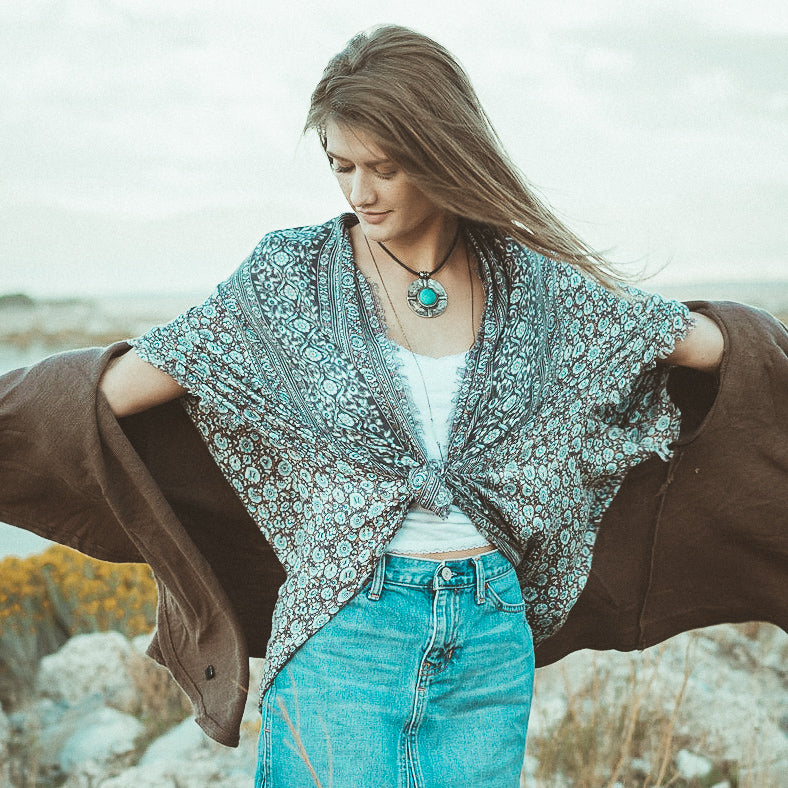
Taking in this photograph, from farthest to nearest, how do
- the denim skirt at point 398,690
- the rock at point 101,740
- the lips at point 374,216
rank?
1. the rock at point 101,740
2. the lips at point 374,216
3. the denim skirt at point 398,690

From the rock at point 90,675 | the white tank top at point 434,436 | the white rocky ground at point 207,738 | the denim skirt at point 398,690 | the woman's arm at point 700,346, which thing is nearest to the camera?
the denim skirt at point 398,690

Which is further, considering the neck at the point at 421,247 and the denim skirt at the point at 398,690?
the neck at the point at 421,247

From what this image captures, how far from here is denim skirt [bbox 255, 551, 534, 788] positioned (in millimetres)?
2287

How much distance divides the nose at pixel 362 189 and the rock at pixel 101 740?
9.44 feet

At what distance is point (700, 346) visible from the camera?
2830 mm

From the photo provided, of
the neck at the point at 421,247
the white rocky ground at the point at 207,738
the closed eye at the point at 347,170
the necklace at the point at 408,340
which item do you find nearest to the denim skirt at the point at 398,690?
the necklace at the point at 408,340

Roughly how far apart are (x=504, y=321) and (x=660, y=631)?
1331mm

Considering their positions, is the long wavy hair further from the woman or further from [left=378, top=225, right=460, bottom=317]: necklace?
[left=378, top=225, right=460, bottom=317]: necklace

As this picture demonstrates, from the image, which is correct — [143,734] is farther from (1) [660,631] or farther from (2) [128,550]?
(1) [660,631]

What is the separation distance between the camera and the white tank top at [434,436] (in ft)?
7.84

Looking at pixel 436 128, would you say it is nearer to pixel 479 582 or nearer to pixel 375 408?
pixel 375 408

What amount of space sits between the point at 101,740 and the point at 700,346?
3016mm

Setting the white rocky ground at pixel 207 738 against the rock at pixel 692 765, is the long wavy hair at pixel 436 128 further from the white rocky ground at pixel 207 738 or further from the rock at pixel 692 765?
the rock at pixel 692 765

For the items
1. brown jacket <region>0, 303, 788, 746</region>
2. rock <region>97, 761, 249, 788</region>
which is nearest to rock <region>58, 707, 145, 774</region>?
rock <region>97, 761, 249, 788</region>
